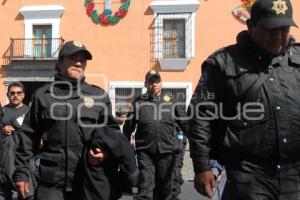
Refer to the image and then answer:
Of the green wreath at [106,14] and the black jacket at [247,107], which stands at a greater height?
the green wreath at [106,14]

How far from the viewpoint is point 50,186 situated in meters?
4.02

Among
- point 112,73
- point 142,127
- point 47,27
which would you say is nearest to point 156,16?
point 112,73

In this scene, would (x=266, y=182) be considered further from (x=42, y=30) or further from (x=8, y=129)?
(x=42, y=30)

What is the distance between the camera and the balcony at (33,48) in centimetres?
2034

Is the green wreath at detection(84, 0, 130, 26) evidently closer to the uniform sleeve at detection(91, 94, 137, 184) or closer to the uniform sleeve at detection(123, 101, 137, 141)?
the uniform sleeve at detection(123, 101, 137, 141)

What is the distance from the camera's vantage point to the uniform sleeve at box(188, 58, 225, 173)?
332 cm

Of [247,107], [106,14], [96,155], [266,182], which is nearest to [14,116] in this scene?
[96,155]

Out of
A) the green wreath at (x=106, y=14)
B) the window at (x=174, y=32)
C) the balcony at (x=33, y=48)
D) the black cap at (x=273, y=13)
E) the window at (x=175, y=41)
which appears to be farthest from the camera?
the balcony at (x=33, y=48)

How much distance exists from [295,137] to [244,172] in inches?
15.2

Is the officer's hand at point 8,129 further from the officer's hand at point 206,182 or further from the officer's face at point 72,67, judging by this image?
the officer's hand at point 206,182

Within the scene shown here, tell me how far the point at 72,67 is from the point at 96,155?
798 millimetres

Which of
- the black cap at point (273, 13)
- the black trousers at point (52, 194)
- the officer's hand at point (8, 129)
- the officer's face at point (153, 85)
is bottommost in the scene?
the black trousers at point (52, 194)

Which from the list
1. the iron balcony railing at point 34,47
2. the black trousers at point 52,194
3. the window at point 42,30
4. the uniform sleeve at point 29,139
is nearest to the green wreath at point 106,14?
the window at point 42,30

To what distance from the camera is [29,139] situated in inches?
167
